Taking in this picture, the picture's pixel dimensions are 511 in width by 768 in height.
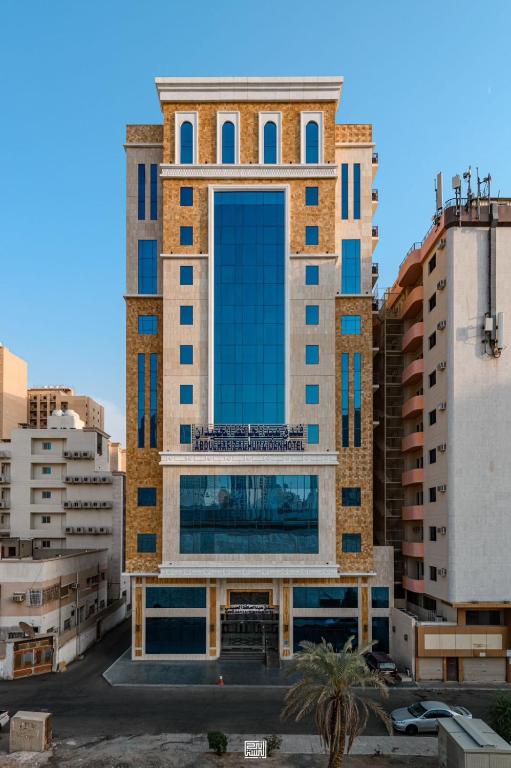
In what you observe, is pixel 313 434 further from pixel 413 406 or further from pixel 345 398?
pixel 413 406

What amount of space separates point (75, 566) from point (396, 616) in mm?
26997

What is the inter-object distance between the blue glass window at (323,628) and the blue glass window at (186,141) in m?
38.2

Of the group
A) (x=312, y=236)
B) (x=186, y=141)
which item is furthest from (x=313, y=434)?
(x=186, y=141)

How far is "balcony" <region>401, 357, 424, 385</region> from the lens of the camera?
48.5 m

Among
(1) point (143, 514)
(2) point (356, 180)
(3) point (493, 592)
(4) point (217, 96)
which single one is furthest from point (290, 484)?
(4) point (217, 96)

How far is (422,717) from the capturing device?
106 feet

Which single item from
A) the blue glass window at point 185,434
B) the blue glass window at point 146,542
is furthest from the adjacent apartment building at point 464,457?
the blue glass window at point 146,542

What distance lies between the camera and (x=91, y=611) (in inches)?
2109

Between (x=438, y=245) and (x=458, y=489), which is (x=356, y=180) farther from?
(x=458, y=489)

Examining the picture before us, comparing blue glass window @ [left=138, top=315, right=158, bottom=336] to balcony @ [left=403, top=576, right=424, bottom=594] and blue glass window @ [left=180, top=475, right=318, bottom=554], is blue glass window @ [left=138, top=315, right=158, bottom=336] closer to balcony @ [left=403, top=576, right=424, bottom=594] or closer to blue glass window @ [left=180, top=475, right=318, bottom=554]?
blue glass window @ [left=180, top=475, right=318, bottom=554]

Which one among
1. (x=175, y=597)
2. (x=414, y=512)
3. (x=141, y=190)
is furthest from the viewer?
(x=141, y=190)

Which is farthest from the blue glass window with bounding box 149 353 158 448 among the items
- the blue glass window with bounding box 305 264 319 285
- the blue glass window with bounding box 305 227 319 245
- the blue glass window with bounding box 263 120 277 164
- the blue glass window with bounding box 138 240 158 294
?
the blue glass window with bounding box 263 120 277 164

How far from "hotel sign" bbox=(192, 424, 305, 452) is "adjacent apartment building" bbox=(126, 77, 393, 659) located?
0.11 m

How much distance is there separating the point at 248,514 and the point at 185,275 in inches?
778
